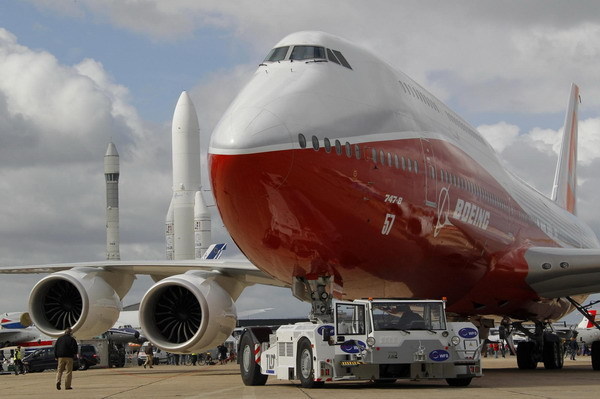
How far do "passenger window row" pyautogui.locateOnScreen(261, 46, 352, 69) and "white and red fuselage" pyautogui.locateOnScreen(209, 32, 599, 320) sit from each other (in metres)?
0.03

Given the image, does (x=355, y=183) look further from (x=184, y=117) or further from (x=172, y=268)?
(x=184, y=117)

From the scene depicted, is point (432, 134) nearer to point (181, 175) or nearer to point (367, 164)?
point (367, 164)

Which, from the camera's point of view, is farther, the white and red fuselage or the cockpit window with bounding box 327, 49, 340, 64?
the cockpit window with bounding box 327, 49, 340, 64

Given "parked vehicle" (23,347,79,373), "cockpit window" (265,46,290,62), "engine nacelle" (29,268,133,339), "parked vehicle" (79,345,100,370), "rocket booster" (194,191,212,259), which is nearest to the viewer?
"cockpit window" (265,46,290,62)

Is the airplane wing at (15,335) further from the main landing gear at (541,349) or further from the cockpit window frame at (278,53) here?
the cockpit window frame at (278,53)

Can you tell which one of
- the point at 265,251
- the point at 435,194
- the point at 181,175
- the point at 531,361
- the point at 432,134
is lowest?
the point at 531,361

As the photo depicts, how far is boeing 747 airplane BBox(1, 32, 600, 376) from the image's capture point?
1412cm

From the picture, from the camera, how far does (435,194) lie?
56.3 feet

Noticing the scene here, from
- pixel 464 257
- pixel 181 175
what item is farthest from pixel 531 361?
pixel 181 175

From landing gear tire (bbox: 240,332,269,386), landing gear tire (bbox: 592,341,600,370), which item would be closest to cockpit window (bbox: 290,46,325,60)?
landing gear tire (bbox: 240,332,269,386)

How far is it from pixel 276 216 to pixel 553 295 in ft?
30.7

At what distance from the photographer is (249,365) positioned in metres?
17.6

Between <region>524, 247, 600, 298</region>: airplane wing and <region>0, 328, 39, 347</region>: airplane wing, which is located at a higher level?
<region>0, 328, 39, 347</region>: airplane wing

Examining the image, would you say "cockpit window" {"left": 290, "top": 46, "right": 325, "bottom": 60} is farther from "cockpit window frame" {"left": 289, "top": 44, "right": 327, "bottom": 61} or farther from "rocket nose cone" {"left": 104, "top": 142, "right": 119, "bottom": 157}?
"rocket nose cone" {"left": 104, "top": 142, "right": 119, "bottom": 157}
